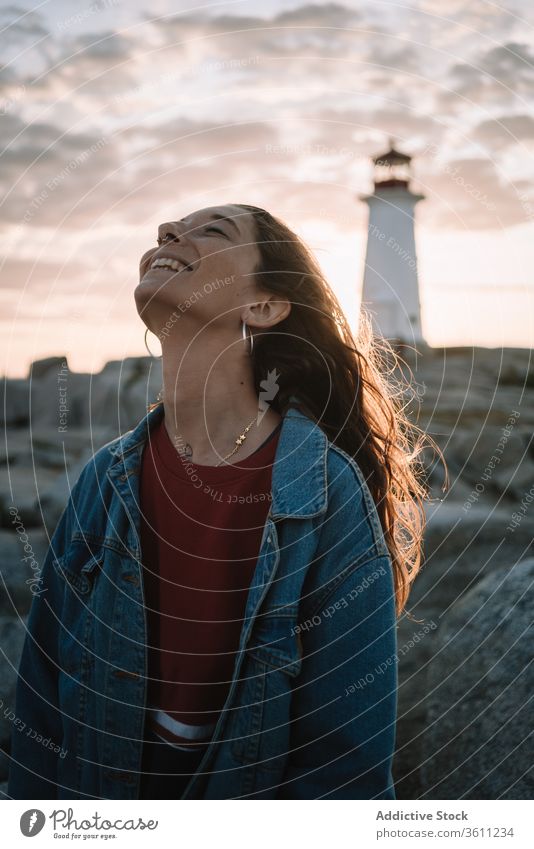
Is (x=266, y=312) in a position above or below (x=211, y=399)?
above

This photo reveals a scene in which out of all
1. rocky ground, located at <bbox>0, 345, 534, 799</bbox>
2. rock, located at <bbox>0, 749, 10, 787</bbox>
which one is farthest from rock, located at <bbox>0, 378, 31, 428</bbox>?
rock, located at <bbox>0, 749, 10, 787</bbox>

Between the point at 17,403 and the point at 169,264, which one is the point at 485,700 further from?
the point at 17,403

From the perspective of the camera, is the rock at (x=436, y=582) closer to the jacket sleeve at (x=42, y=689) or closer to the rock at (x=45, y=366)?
the jacket sleeve at (x=42, y=689)

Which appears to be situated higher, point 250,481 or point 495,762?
point 250,481

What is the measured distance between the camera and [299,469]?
2199 millimetres

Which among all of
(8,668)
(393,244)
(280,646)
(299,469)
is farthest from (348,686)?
(393,244)

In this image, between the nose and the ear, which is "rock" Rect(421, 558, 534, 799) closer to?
the ear

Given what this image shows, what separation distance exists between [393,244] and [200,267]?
63.2ft

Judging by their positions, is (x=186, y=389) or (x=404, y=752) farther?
(x=404, y=752)

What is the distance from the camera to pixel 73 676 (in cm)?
236

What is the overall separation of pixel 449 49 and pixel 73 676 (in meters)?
2.70

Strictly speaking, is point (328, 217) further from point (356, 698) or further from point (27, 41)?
point (356, 698)

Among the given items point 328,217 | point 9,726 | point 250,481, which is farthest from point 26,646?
point 328,217

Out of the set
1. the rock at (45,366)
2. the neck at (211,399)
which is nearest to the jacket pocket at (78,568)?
the neck at (211,399)
